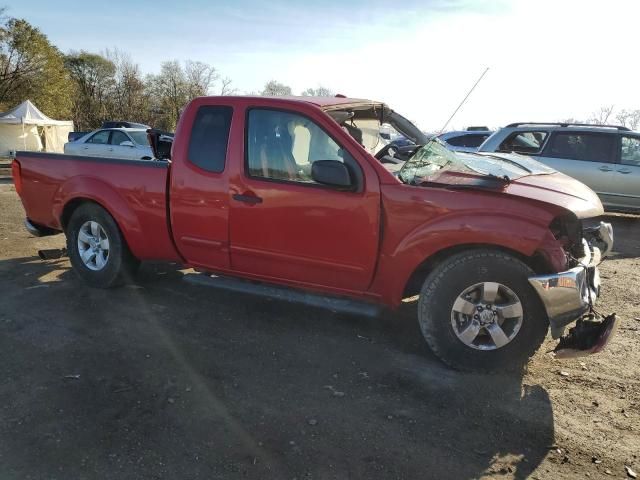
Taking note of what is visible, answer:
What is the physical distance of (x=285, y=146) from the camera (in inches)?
152

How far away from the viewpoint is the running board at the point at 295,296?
369 cm

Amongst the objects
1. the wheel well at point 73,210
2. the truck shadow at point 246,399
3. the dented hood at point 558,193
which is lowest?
the truck shadow at point 246,399

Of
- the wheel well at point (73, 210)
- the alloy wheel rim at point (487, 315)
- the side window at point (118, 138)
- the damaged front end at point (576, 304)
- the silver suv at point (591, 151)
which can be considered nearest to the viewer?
the damaged front end at point (576, 304)

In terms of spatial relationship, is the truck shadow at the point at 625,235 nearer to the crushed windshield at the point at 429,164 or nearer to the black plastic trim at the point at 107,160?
the crushed windshield at the point at 429,164

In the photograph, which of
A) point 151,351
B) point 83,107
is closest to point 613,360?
point 151,351

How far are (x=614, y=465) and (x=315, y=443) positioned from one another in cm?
159

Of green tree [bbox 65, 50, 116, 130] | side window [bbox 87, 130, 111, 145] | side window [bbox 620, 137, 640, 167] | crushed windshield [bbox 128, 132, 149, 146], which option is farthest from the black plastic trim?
green tree [bbox 65, 50, 116, 130]

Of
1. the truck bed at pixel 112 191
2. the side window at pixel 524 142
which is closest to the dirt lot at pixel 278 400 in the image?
the truck bed at pixel 112 191

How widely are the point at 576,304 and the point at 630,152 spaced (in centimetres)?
738

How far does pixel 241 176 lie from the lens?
3930mm

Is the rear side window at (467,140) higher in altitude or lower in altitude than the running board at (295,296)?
higher

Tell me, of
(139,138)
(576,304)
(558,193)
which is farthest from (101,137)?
(576,304)

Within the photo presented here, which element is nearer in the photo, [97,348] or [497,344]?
[497,344]

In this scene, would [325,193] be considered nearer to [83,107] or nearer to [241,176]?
[241,176]
